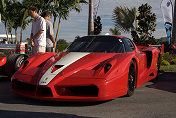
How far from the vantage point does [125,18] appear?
762 inches

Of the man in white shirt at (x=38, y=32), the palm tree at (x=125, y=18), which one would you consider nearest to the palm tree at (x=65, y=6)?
the palm tree at (x=125, y=18)

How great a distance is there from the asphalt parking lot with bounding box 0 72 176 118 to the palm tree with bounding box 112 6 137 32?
15.1 metres

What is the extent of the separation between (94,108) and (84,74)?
511 mm

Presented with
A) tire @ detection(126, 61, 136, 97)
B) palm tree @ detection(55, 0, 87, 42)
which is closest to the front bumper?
tire @ detection(126, 61, 136, 97)

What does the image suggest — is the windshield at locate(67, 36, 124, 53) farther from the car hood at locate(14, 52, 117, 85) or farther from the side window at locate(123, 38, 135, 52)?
the car hood at locate(14, 52, 117, 85)

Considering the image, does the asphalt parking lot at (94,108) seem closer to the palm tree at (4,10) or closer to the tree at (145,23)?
the tree at (145,23)

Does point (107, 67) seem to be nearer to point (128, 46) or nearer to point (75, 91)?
point (75, 91)

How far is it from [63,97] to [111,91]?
68 cm

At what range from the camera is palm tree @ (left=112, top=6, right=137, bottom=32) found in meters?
19.0

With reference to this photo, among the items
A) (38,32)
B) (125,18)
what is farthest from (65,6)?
(38,32)

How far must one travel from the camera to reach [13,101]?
153 inches

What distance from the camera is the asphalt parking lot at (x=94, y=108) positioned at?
3.12 m

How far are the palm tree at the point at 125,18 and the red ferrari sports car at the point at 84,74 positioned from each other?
14526 mm

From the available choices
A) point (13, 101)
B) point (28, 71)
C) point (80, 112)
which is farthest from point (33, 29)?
point (80, 112)
